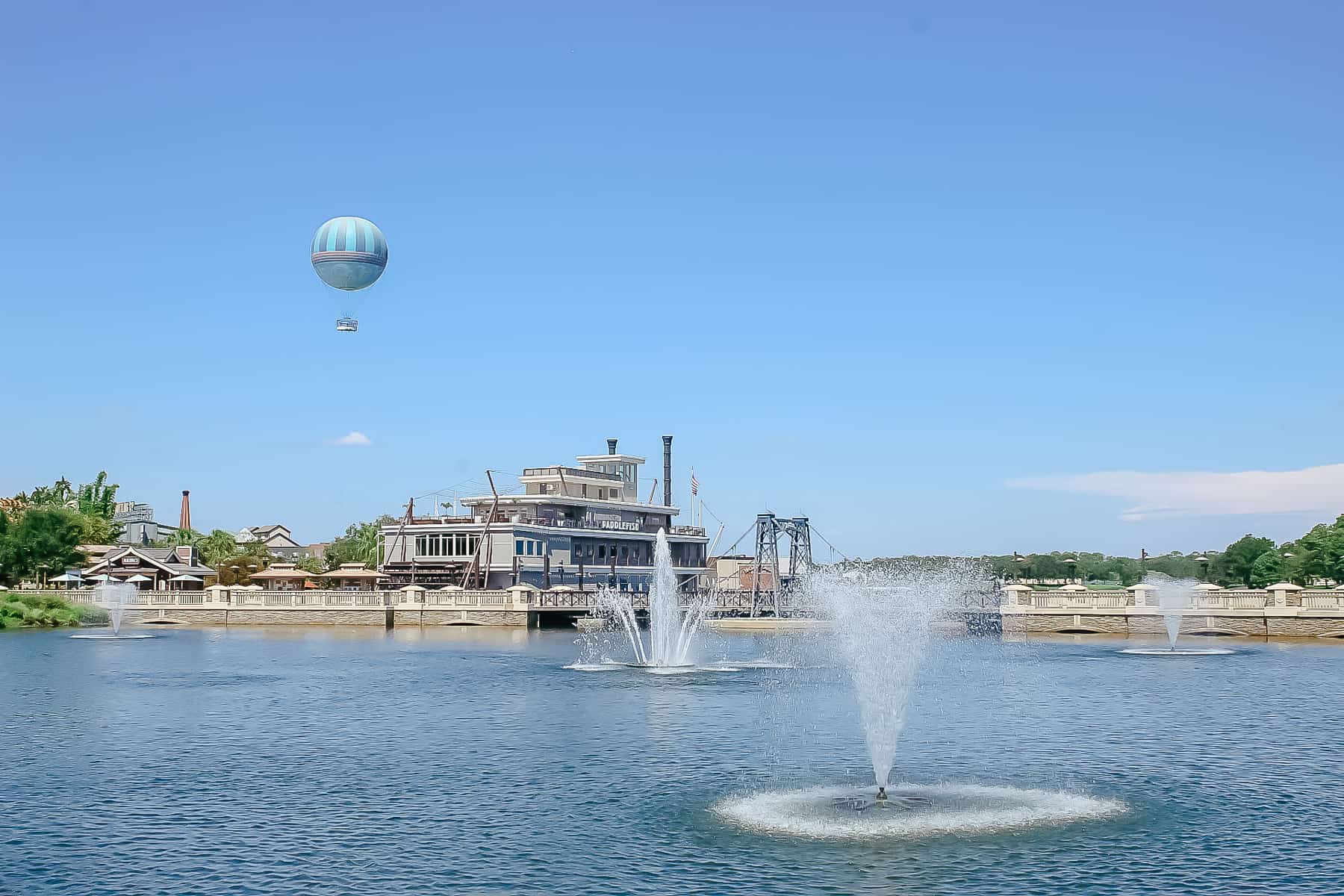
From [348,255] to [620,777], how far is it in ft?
192

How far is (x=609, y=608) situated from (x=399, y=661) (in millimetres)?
40715

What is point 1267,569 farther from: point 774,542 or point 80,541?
point 80,541

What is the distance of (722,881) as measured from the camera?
19.9 metres

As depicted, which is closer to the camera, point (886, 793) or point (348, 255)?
point (886, 793)

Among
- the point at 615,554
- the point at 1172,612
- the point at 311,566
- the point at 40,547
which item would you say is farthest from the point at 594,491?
the point at 1172,612

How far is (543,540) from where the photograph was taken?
370 feet

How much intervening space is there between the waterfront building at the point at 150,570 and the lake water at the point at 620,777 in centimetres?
5923

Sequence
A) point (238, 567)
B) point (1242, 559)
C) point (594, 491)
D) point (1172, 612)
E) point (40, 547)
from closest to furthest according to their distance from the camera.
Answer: point (1172, 612) → point (40, 547) → point (594, 491) → point (238, 567) → point (1242, 559)

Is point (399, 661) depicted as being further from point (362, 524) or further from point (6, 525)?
point (362, 524)

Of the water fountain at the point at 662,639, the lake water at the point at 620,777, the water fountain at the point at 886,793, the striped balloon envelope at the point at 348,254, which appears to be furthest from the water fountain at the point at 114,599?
the water fountain at the point at 886,793

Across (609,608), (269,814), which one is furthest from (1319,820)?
(609,608)

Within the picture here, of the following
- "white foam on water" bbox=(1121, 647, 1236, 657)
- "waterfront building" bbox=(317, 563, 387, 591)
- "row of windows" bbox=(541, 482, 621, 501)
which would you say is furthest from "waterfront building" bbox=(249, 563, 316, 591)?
"white foam on water" bbox=(1121, 647, 1236, 657)

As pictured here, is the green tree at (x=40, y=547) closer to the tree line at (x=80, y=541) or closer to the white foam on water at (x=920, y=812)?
the tree line at (x=80, y=541)

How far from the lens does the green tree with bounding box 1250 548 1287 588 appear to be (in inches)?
5591
